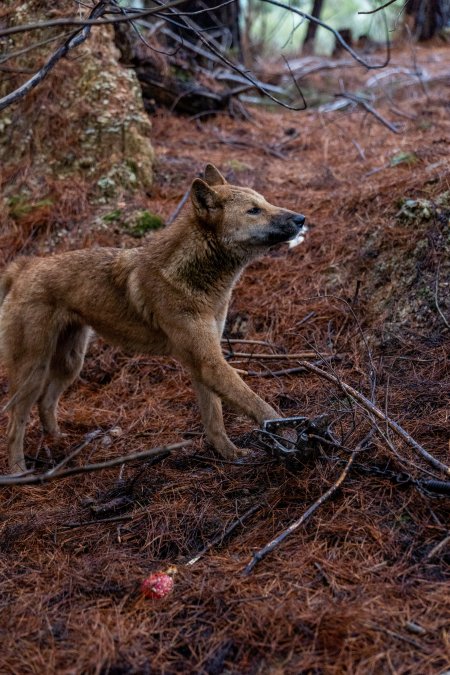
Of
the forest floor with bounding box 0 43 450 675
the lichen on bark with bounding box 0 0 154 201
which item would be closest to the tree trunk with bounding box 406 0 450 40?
the forest floor with bounding box 0 43 450 675

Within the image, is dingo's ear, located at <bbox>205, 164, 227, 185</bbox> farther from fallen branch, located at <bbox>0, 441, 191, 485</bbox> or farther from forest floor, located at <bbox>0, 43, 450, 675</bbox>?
fallen branch, located at <bbox>0, 441, 191, 485</bbox>

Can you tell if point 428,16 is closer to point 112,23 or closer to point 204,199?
point 204,199

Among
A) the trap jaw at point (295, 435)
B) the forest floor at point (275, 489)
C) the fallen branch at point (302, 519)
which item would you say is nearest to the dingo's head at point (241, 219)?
the forest floor at point (275, 489)

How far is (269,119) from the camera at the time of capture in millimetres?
11586

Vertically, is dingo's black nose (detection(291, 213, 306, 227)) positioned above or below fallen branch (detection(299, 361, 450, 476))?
above

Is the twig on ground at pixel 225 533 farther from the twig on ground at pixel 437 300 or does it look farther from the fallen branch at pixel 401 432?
the twig on ground at pixel 437 300

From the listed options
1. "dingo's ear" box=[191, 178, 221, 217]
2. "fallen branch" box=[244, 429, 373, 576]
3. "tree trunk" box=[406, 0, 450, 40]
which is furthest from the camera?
"tree trunk" box=[406, 0, 450, 40]

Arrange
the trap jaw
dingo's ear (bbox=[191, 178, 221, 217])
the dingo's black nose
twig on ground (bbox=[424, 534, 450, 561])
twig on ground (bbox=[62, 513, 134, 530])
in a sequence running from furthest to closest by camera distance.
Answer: dingo's ear (bbox=[191, 178, 221, 217]) < the dingo's black nose < twig on ground (bbox=[62, 513, 134, 530]) < the trap jaw < twig on ground (bbox=[424, 534, 450, 561])

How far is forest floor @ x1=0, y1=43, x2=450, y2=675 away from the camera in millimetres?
2822

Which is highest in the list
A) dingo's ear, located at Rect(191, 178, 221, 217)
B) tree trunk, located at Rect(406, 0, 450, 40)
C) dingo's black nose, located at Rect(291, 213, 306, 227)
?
tree trunk, located at Rect(406, 0, 450, 40)

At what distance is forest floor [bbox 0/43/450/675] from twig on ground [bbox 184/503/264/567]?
4 centimetres

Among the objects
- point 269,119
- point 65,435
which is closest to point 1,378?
point 65,435

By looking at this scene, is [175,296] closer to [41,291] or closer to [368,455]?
[41,291]

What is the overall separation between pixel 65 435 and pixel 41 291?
1.41 metres
